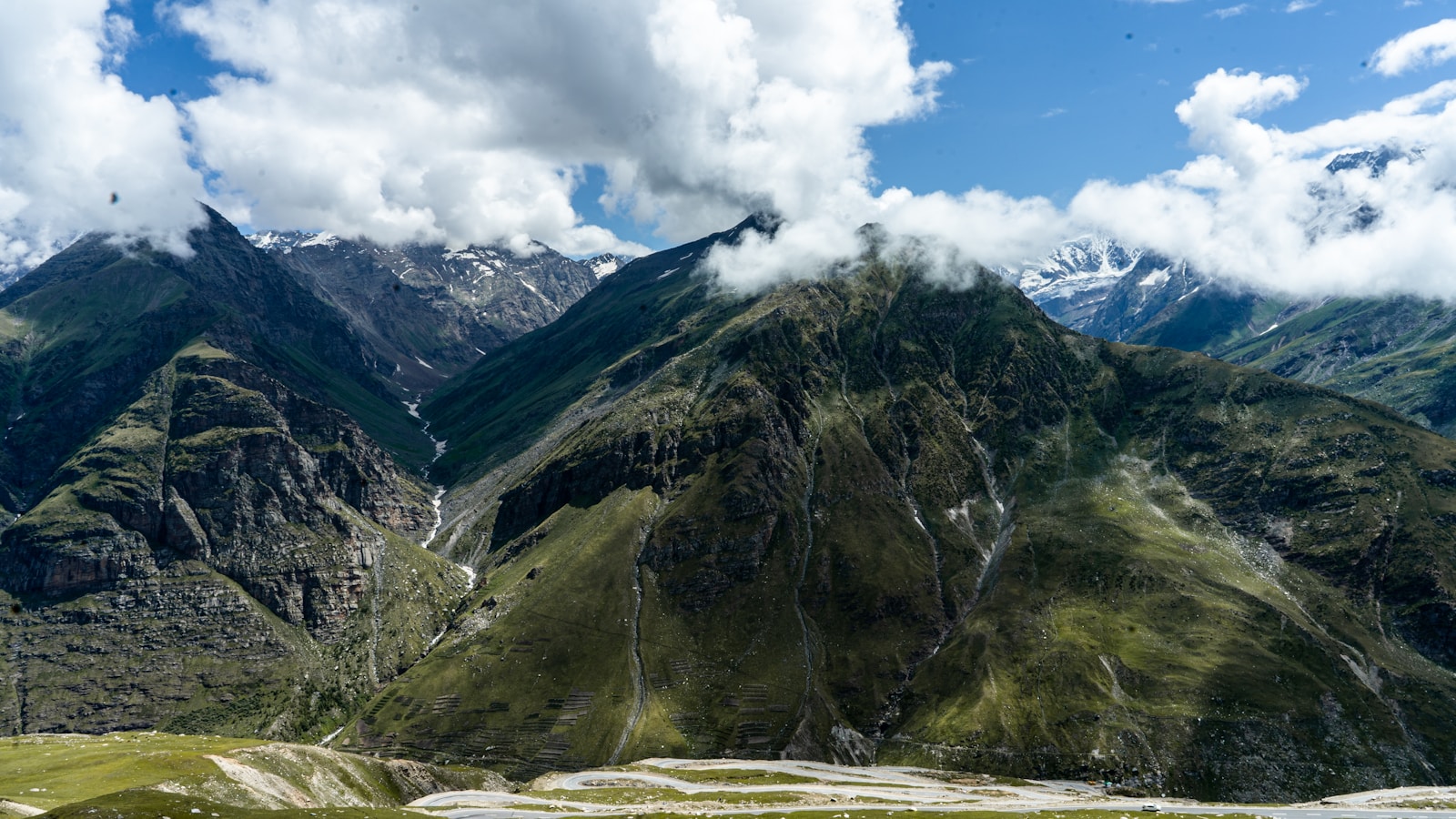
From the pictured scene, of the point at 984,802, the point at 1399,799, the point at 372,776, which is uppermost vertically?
the point at 372,776

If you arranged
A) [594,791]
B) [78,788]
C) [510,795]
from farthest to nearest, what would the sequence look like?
[594,791], [510,795], [78,788]

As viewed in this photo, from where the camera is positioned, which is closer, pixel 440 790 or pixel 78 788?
pixel 78 788

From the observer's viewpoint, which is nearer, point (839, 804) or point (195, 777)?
point (195, 777)

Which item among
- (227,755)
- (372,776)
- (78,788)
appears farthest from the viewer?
(372,776)

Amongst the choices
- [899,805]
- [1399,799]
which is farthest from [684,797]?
[1399,799]

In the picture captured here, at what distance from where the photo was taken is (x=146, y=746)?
523ft

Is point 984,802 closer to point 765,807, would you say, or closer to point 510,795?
point 765,807

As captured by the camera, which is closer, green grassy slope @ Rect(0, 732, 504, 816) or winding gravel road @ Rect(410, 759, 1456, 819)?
green grassy slope @ Rect(0, 732, 504, 816)

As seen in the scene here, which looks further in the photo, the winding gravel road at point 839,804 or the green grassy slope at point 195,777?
the winding gravel road at point 839,804

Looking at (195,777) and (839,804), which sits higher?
(195,777)

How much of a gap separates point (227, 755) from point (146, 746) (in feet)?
176

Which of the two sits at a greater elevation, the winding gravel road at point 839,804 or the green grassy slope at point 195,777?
the green grassy slope at point 195,777

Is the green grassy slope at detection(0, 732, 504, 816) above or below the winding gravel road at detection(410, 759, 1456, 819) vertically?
above

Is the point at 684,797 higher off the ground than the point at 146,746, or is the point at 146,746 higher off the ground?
the point at 146,746
